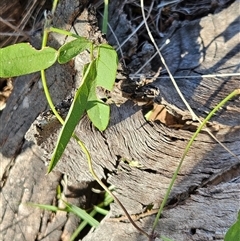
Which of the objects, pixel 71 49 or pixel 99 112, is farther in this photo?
pixel 99 112

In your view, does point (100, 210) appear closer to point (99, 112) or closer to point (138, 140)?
point (138, 140)

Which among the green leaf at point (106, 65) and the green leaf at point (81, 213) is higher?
the green leaf at point (106, 65)

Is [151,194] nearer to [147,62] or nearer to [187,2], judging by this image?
[147,62]

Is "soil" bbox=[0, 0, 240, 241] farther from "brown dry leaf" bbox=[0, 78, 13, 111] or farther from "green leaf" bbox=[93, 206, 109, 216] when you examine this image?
"brown dry leaf" bbox=[0, 78, 13, 111]

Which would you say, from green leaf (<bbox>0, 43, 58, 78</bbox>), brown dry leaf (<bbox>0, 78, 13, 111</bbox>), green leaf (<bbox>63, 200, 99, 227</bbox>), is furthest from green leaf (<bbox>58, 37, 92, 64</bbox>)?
brown dry leaf (<bbox>0, 78, 13, 111</bbox>)

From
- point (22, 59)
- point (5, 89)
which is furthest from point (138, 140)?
point (5, 89)

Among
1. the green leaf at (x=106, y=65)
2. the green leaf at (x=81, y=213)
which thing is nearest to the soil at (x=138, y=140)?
the green leaf at (x=81, y=213)

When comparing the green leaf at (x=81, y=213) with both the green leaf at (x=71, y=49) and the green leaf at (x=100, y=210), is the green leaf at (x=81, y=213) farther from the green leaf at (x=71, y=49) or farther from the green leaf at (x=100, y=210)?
the green leaf at (x=71, y=49)
